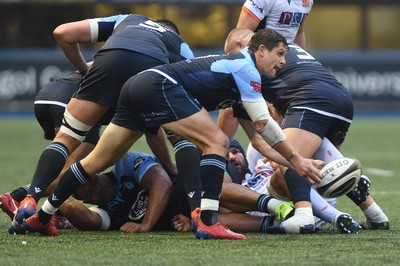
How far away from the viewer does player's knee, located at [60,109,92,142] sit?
7.03 m

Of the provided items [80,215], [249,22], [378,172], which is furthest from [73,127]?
[378,172]

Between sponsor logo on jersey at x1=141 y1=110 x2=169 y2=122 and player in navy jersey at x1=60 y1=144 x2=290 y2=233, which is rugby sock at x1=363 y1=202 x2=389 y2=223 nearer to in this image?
player in navy jersey at x1=60 y1=144 x2=290 y2=233

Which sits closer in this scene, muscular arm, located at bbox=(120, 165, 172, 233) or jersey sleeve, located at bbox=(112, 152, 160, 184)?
muscular arm, located at bbox=(120, 165, 172, 233)

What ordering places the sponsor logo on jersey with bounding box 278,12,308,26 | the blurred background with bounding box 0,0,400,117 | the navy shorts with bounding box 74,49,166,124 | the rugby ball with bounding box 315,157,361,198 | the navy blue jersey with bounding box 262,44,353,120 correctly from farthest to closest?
the blurred background with bounding box 0,0,400,117, the sponsor logo on jersey with bounding box 278,12,308,26, the navy blue jersey with bounding box 262,44,353,120, the navy shorts with bounding box 74,49,166,124, the rugby ball with bounding box 315,157,361,198

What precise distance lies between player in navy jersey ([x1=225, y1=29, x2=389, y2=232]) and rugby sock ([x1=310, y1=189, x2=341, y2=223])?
0.29 m

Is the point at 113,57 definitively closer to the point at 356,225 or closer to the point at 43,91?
the point at 43,91

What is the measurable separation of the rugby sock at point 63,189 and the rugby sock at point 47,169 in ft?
0.77

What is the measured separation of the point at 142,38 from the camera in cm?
709

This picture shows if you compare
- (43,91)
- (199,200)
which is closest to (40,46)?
(43,91)

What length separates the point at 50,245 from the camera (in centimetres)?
629

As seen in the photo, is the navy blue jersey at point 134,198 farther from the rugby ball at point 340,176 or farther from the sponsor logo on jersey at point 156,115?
the rugby ball at point 340,176

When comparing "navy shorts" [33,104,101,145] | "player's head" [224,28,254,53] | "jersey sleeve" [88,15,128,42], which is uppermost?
"jersey sleeve" [88,15,128,42]

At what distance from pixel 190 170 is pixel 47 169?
99cm

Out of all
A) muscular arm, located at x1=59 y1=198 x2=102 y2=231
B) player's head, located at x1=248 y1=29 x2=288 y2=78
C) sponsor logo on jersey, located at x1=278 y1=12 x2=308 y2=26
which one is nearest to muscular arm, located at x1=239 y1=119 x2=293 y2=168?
player's head, located at x1=248 y1=29 x2=288 y2=78
